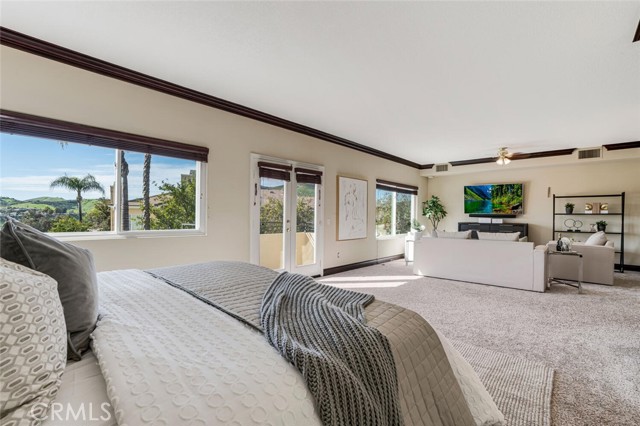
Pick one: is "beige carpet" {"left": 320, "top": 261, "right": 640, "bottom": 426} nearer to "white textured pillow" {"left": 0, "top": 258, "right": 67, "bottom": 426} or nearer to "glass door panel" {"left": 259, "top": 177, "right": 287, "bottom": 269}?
"glass door panel" {"left": 259, "top": 177, "right": 287, "bottom": 269}

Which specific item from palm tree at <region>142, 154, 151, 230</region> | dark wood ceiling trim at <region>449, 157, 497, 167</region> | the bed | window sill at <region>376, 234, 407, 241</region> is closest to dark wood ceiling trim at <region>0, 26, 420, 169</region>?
palm tree at <region>142, 154, 151, 230</region>

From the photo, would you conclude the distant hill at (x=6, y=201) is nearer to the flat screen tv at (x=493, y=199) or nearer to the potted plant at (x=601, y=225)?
the flat screen tv at (x=493, y=199)

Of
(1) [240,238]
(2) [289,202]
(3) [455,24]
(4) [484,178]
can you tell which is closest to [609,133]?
(4) [484,178]

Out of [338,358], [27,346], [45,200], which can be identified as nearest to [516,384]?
[338,358]

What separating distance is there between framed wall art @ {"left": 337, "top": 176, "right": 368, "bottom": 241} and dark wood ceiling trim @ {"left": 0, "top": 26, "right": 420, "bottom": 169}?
1401mm

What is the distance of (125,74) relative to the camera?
9.94 ft

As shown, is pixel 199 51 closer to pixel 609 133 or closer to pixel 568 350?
pixel 568 350

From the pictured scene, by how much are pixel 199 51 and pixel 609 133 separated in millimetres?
6523

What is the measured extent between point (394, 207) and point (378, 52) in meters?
5.23

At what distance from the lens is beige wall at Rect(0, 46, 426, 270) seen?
8.60 ft

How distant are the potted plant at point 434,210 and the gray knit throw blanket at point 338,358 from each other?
24.9ft

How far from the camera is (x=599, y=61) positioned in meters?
2.74

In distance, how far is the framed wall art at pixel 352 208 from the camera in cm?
575

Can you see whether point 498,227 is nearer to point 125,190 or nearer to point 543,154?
point 543,154
